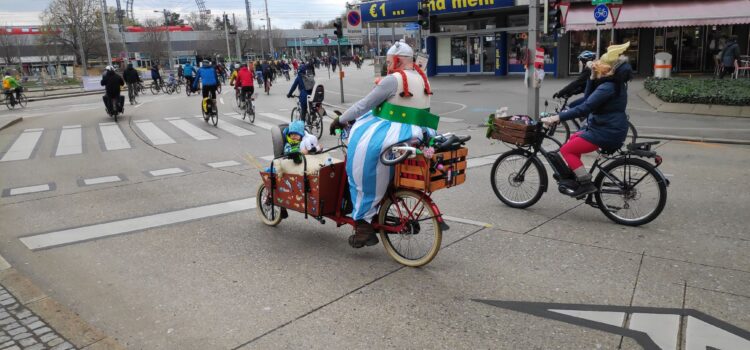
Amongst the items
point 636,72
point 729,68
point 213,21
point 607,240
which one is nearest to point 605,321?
point 607,240

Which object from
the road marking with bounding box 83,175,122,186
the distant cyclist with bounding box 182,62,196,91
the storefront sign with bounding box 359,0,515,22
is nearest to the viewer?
the road marking with bounding box 83,175,122,186

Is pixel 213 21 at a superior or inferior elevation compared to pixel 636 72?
superior

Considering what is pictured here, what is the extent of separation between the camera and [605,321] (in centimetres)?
381

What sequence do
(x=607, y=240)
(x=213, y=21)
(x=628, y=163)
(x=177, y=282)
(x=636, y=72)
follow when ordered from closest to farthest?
(x=177, y=282) < (x=607, y=240) < (x=628, y=163) < (x=636, y=72) < (x=213, y=21)

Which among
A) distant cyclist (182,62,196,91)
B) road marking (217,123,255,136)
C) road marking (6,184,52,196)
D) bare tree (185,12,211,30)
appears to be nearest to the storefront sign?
distant cyclist (182,62,196,91)

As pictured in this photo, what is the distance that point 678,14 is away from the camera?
22.8 m

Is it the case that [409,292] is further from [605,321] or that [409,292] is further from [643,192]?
[643,192]

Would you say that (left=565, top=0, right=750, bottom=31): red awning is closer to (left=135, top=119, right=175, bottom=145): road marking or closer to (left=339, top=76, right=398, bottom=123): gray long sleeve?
(left=135, top=119, right=175, bottom=145): road marking

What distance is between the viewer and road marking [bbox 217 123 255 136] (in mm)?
14320

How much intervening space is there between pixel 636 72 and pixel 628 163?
23.1 meters

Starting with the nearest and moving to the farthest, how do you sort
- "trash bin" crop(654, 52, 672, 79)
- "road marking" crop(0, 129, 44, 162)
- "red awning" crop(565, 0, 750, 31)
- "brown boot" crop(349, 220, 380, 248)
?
"brown boot" crop(349, 220, 380, 248) → "road marking" crop(0, 129, 44, 162) → "trash bin" crop(654, 52, 672, 79) → "red awning" crop(565, 0, 750, 31)

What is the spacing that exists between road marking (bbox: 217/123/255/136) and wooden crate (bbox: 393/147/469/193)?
33.1 feet

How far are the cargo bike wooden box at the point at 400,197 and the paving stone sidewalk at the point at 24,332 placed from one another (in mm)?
2332

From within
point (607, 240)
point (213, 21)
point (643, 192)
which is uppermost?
point (213, 21)
